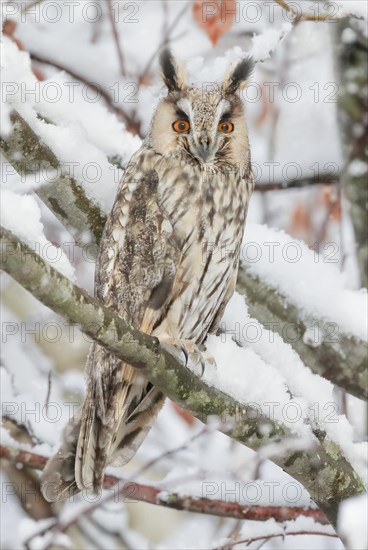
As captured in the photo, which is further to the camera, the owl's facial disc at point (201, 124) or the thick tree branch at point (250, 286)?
the owl's facial disc at point (201, 124)

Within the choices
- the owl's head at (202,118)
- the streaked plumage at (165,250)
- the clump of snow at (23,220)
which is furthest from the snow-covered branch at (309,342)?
the clump of snow at (23,220)

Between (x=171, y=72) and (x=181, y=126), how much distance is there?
0.22 metres

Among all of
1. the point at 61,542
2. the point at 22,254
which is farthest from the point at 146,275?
the point at 61,542

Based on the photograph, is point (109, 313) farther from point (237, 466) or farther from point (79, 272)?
point (79, 272)

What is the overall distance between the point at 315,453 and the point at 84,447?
712 mm

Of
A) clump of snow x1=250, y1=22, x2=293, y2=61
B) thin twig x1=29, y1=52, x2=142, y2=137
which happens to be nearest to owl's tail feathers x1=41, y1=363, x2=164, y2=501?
clump of snow x1=250, y1=22, x2=293, y2=61

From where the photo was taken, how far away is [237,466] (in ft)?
14.9

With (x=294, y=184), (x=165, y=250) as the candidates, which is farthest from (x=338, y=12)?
(x=294, y=184)

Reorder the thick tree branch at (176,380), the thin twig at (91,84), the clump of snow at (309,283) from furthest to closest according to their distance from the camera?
the thin twig at (91,84) < the clump of snow at (309,283) < the thick tree branch at (176,380)

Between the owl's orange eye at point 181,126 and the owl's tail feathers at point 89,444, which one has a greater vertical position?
the owl's orange eye at point 181,126

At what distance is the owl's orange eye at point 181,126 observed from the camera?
3.39 meters

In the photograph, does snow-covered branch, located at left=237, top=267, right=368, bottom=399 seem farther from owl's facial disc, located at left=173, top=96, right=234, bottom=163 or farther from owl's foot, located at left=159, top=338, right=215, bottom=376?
owl's facial disc, located at left=173, top=96, right=234, bottom=163

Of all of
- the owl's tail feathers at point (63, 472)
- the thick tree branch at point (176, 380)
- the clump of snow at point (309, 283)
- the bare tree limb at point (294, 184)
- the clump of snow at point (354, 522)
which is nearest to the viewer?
the thick tree branch at point (176, 380)

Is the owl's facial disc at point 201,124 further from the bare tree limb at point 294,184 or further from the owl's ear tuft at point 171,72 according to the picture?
the bare tree limb at point 294,184
